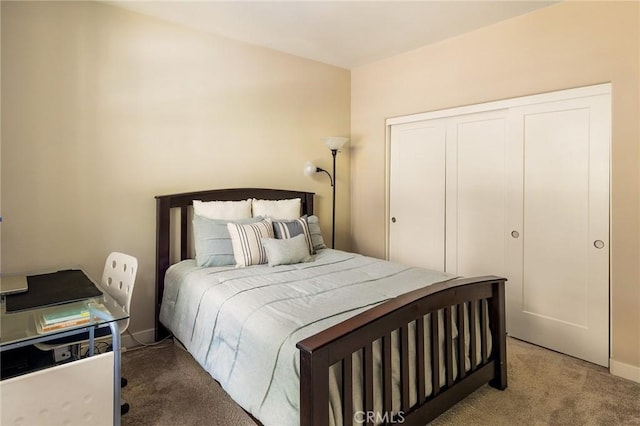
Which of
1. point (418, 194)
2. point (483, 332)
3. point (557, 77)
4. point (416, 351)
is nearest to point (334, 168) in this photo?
point (418, 194)

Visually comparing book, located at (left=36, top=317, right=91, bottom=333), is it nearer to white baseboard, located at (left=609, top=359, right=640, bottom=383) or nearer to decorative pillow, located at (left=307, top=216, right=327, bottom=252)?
A: decorative pillow, located at (left=307, top=216, right=327, bottom=252)

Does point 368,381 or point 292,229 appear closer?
point 368,381

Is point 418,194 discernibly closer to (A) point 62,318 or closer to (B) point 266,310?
(B) point 266,310

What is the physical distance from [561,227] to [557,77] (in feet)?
3.71

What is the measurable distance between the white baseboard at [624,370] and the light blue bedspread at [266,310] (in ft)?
4.36

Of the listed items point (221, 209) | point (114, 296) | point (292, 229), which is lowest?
point (114, 296)

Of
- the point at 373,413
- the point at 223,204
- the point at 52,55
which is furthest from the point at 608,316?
the point at 52,55

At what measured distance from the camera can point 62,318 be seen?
62.4 inches

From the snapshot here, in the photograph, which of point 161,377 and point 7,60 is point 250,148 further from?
point 161,377

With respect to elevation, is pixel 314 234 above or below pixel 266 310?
above

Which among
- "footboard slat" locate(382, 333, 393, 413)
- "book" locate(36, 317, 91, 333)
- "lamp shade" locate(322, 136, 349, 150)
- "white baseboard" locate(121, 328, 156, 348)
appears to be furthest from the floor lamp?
"book" locate(36, 317, 91, 333)

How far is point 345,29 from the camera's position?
3135mm

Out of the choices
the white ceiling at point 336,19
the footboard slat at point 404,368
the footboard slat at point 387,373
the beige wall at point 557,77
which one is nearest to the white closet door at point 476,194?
the beige wall at point 557,77

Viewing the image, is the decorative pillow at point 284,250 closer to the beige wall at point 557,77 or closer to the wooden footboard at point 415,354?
the wooden footboard at point 415,354
